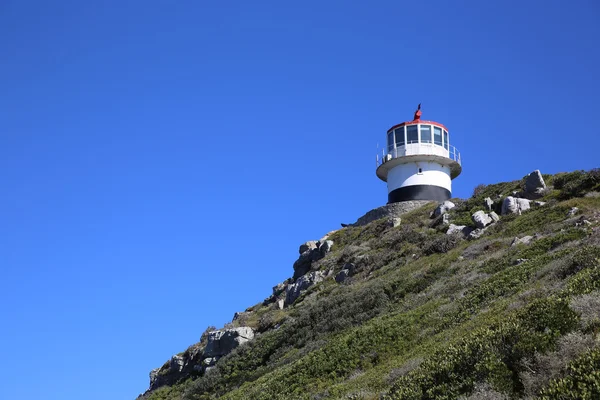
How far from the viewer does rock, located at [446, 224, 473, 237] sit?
24.3 metres

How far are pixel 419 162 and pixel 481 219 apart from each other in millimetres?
16741

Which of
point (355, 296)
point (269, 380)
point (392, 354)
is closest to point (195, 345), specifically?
point (355, 296)

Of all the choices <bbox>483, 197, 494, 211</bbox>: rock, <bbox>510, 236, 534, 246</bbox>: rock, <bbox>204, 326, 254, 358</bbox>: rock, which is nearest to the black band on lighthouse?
<bbox>483, 197, 494, 211</bbox>: rock

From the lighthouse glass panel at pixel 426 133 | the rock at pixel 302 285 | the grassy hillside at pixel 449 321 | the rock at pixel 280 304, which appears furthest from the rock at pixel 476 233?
the lighthouse glass panel at pixel 426 133

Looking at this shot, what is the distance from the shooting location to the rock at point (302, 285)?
2869 cm

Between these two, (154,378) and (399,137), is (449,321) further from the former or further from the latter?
(399,137)

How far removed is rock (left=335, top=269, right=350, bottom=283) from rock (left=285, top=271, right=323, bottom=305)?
4.25ft

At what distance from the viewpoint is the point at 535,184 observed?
84.4 ft

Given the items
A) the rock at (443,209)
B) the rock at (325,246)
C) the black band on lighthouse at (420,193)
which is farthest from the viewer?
the black band on lighthouse at (420,193)

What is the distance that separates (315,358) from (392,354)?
249 centimetres

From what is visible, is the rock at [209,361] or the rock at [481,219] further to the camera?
the rock at [481,219]

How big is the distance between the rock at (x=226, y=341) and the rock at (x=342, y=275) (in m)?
5.11

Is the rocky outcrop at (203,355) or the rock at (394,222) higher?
the rock at (394,222)

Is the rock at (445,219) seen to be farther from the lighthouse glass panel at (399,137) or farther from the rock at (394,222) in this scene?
the lighthouse glass panel at (399,137)
